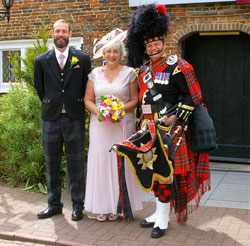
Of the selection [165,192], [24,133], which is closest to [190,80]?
[165,192]

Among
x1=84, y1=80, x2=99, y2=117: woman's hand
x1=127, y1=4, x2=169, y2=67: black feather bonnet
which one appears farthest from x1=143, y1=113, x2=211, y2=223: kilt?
x1=127, y1=4, x2=169, y2=67: black feather bonnet

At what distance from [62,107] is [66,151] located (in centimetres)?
57

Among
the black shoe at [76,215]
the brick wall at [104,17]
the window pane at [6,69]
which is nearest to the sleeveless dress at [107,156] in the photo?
the black shoe at [76,215]

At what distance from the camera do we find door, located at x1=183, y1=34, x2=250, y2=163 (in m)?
Answer: 8.01

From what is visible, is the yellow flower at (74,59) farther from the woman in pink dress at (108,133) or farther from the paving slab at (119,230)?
the paving slab at (119,230)

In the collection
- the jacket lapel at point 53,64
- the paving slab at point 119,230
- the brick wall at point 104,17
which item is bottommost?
the paving slab at point 119,230

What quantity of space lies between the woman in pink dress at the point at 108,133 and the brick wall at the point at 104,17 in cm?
308

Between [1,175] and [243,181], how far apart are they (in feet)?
12.6

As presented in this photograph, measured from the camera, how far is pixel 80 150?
519cm

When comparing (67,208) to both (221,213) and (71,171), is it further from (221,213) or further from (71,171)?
(221,213)

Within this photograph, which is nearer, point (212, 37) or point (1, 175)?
point (1, 175)

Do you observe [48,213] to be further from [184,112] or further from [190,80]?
[190,80]

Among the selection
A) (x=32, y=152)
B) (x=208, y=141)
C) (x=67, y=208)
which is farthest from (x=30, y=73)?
(x=208, y=141)

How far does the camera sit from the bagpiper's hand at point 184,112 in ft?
14.3
